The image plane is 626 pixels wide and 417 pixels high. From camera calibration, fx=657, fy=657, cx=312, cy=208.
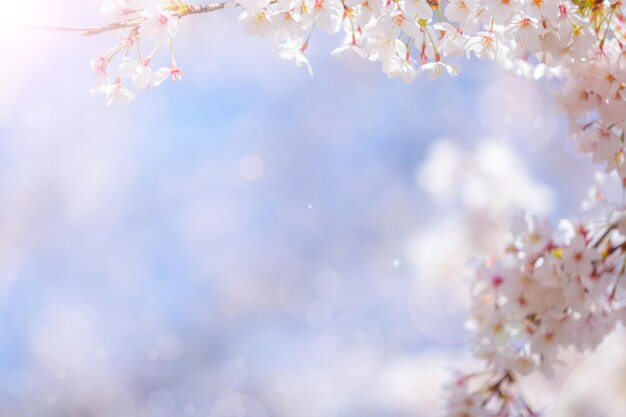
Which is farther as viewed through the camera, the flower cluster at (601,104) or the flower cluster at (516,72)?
the flower cluster at (601,104)

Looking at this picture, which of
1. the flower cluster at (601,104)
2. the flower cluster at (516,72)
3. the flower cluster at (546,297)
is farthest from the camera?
the flower cluster at (546,297)

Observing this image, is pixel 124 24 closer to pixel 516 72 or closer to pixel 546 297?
pixel 516 72

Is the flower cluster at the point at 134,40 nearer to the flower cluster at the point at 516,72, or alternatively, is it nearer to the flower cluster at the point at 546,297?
the flower cluster at the point at 516,72

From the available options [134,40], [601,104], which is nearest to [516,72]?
[601,104]

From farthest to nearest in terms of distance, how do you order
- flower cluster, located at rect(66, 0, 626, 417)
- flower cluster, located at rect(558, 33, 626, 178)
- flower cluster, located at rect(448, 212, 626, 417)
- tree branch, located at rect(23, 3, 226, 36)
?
flower cluster, located at rect(448, 212, 626, 417), flower cluster, located at rect(558, 33, 626, 178), flower cluster, located at rect(66, 0, 626, 417), tree branch, located at rect(23, 3, 226, 36)

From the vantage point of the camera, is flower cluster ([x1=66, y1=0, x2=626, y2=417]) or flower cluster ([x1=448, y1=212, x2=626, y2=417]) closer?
flower cluster ([x1=66, y1=0, x2=626, y2=417])

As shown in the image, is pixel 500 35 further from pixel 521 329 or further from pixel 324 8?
pixel 521 329

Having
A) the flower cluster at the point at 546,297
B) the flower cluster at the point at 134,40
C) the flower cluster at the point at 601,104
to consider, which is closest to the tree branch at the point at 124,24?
the flower cluster at the point at 134,40

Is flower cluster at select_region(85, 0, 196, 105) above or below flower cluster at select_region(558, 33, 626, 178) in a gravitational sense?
above

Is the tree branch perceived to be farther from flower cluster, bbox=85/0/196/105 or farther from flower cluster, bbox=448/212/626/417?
flower cluster, bbox=448/212/626/417

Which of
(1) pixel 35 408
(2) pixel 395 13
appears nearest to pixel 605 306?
(2) pixel 395 13

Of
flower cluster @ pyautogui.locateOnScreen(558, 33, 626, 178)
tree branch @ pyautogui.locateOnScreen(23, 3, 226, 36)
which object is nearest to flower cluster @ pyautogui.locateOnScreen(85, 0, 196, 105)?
tree branch @ pyautogui.locateOnScreen(23, 3, 226, 36)
